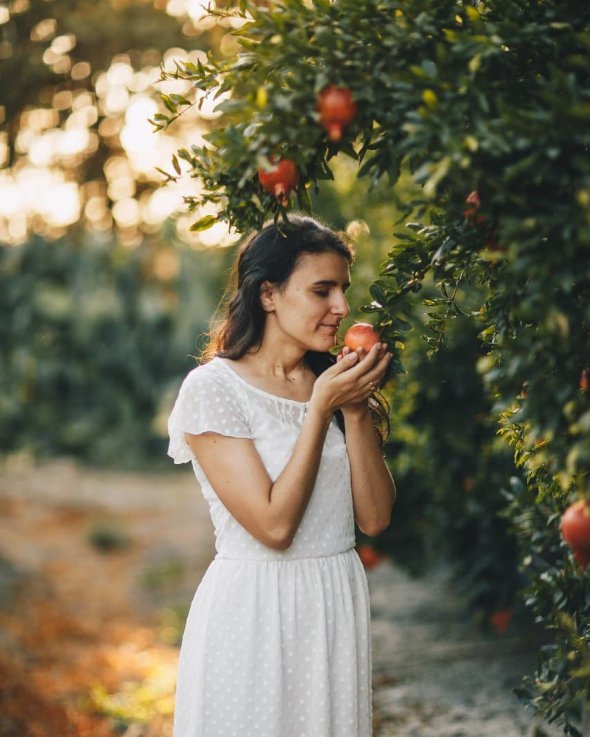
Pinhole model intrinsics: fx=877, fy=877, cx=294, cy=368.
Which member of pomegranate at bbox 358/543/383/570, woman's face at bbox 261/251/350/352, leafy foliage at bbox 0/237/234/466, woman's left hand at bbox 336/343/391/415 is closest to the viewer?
woman's left hand at bbox 336/343/391/415

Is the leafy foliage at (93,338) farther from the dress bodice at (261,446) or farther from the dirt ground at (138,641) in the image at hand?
the dress bodice at (261,446)

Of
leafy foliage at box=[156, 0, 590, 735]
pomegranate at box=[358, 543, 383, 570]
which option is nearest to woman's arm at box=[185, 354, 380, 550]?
leafy foliage at box=[156, 0, 590, 735]

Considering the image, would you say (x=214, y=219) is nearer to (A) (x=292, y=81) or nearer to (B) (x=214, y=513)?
(A) (x=292, y=81)

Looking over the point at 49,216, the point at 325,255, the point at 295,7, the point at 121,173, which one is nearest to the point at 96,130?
the point at 121,173

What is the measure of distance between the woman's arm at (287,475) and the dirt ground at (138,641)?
3.14ft

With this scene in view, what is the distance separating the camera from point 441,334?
7.54 feet

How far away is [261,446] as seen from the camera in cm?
241

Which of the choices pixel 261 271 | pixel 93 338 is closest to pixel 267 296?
pixel 261 271

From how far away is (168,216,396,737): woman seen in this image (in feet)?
7.48

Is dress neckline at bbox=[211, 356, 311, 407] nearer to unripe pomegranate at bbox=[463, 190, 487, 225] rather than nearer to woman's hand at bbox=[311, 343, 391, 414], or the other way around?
woman's hand at bbox=[311, 343, 391, 414]

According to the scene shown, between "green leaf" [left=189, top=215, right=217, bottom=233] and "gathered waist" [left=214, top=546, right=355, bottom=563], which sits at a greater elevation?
"green leaf" [left=189, top=215, right=217, bottom=233]

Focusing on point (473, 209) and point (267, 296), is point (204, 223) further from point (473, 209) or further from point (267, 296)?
point (473, 209)

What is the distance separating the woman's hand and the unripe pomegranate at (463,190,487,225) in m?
0.56

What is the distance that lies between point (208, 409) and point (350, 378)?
412 millimetres
